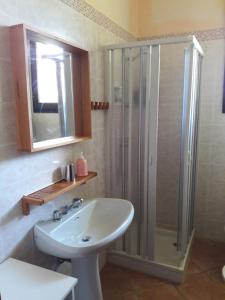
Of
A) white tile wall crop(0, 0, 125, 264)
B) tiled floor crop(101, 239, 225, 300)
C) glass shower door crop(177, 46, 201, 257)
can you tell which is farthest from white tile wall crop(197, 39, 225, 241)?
white tile wall crop(0, 0, 125, 264)

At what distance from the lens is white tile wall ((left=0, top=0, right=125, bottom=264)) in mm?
1194

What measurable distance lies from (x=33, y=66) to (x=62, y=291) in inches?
43.7

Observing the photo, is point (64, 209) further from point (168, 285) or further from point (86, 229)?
point (168, 285)

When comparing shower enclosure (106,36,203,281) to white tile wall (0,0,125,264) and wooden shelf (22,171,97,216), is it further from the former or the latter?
wooden shelf (22,171,97,216)

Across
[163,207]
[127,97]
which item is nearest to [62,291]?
Result: [127,97]

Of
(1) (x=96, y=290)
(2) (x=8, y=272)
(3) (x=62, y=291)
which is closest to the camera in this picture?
(3) (x=62, y=291)

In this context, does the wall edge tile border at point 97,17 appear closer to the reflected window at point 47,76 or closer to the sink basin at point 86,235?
the reflected window at point 47,76

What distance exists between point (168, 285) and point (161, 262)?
181mm

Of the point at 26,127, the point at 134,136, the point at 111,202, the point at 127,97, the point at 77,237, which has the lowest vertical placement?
the point at 77,237

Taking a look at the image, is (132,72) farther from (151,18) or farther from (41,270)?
(41,270)

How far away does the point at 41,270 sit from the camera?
1.19 m

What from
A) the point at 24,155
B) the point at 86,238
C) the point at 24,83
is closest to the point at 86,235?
the point at 86,238

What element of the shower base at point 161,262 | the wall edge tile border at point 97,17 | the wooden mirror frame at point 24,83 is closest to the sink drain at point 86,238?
the wooden mirror frame at point 24,83

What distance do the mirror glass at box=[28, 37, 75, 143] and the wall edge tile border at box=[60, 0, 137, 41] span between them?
0.34 metres
